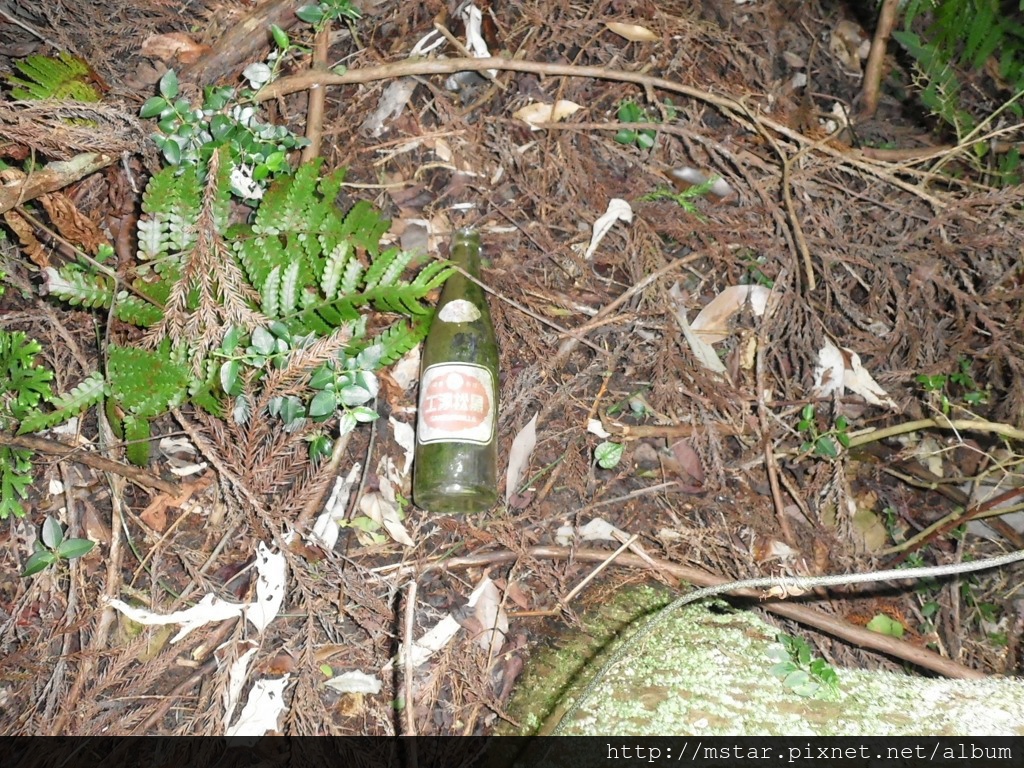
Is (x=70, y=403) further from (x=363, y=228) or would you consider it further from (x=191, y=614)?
(x=363, y=228)

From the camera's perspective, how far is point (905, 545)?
2.62 m

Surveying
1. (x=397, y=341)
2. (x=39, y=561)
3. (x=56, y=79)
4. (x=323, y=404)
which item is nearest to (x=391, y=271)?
(x=397, y=341)

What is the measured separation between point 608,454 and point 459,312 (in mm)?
756

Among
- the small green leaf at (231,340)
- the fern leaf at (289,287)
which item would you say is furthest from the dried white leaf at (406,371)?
the small green leaf at (231,340)

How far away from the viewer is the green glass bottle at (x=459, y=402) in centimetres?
233

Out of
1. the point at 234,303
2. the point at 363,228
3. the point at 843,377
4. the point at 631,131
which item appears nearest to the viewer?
the point at 234,303

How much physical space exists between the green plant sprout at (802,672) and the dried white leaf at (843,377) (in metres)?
1.14

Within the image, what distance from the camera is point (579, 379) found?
2.61 metres

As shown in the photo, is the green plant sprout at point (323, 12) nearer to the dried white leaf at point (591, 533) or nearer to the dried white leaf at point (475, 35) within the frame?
the dried white leaf at point (475, 35)

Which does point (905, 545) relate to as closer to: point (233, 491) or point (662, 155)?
point (662, 155)

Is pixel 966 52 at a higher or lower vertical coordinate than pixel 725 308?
higher

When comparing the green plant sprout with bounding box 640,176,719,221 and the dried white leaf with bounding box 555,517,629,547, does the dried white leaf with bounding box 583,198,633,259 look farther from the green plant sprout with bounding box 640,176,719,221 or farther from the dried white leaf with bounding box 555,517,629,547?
the dried white leaf with bounding box 555,517,629,547

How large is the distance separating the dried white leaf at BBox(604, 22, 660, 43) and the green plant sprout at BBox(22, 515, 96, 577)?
9.37ft

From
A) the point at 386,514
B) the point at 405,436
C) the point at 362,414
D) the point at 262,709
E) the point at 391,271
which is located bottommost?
the point at 262,709
